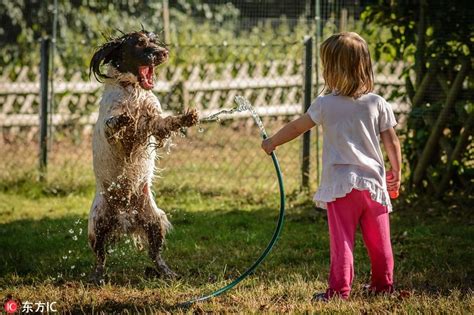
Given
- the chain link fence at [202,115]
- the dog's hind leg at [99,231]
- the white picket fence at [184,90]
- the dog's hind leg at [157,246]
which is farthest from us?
the white picket fence at [184,90]

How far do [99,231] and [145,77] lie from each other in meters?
0.99

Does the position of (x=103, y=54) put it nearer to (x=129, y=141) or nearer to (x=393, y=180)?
(x=129, y=141)

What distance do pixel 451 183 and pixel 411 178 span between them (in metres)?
0.36

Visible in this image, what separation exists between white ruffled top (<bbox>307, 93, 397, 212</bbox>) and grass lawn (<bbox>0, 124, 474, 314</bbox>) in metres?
0.59

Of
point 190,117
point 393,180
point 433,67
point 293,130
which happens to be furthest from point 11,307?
point 433,67

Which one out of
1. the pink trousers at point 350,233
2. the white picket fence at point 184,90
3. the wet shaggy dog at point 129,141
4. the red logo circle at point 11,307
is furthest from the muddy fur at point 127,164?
the white picket fence at point 184,90

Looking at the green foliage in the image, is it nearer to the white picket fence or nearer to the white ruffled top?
the white picket fence

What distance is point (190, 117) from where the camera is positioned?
171 inches

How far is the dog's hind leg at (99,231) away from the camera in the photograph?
4859 mm

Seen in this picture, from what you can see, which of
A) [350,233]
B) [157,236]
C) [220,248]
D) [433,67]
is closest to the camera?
[350,233]

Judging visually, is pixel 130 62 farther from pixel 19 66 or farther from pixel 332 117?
pixel 19 66

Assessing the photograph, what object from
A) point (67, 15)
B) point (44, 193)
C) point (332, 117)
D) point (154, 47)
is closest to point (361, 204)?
point (332, 117)

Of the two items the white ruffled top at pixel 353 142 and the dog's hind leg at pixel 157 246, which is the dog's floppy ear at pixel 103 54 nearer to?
the dog's hind leg at pixel 157 246

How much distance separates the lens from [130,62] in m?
4.62
